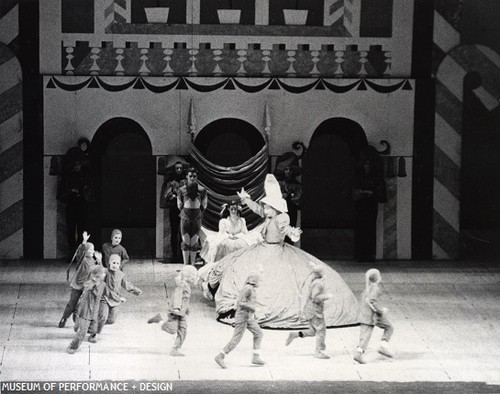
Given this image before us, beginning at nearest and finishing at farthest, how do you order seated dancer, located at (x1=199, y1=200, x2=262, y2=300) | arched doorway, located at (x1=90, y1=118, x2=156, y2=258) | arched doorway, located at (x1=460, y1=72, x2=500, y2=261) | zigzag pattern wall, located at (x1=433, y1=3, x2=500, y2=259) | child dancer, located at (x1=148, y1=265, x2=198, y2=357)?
1. child dancer, located at (x1=148, y1=265, x2=198, y2=357)
2. seated dancer, located at (x1=199, y1=200, x2=262, y2=300)
3. zigzag pattern wall, located at (x1=433, y1=3, x2=500, y2=259)
4. arched doorway, located at (x1=460, y1=72, x2=500, y2=261)
5. arched doorway, located at (x1=90, y1=118, x2=156, y2=258)

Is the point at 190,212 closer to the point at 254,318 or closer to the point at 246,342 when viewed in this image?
the point at 246,342

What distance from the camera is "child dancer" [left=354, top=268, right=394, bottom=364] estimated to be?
46.5ft

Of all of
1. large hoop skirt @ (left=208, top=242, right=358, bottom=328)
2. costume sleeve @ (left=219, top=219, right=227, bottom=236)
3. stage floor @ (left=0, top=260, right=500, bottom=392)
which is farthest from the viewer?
costume sleeve @ (left=219, top=219, right=227, bottom=236)

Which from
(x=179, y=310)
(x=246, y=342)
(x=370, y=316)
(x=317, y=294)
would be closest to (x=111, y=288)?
(x=179, y=310)

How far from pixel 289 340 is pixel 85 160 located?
21.3 ft

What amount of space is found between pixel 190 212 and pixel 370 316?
18.4 feet

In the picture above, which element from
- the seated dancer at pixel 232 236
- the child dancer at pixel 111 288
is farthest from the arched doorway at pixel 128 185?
the child dancer at pixel 111 288

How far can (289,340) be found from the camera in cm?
1452

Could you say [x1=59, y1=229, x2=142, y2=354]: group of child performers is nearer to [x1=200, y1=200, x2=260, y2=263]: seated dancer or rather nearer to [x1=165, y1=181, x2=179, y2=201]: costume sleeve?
[x1=200, y1=200, x2=260, y2=263]: seated dancer

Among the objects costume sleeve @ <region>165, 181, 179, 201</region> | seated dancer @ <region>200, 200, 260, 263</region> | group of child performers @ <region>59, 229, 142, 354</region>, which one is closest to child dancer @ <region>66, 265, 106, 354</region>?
group of child performers @ <region>59, 229, 142, 354</region>

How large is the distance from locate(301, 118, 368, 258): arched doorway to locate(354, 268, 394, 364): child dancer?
7.53 metres

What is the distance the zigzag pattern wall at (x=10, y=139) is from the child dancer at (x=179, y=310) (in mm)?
6656

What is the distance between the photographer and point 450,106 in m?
20.7

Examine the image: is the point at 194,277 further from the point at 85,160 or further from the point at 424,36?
the point at 424,36
